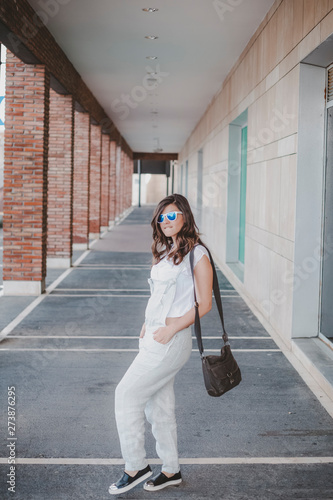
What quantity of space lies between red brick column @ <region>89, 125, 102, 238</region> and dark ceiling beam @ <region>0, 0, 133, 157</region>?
15.6 feet

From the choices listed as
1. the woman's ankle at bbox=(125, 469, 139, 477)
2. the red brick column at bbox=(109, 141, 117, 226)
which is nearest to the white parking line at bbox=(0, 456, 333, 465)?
the woman's ankle at bbox=(125, 469, 139, 477)

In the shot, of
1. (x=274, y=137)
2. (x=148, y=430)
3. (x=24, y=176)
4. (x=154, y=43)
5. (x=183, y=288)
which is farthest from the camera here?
(x=154, y=43)

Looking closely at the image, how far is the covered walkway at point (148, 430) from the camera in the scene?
362 centimetres

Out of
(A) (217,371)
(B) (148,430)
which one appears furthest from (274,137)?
(A) (217,371)

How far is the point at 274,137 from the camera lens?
7.71 metres

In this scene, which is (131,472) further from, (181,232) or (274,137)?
(274,137)

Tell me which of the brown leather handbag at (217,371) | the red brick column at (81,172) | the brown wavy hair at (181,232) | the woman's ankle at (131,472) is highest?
the red brick column at (81,172)

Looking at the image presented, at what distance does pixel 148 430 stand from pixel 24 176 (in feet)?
20.2

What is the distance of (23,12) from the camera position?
7770mm

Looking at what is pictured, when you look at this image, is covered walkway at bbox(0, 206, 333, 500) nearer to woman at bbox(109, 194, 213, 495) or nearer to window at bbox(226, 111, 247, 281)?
woman at bbox(109, 194, 213, 495)

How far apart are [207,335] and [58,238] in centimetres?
621

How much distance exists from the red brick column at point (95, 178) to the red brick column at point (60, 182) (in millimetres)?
5602

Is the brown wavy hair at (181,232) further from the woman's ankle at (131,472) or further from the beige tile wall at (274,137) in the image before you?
the beige tile wall at (274,137)

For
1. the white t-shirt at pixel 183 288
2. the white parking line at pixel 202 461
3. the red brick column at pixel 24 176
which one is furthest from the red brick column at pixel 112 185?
the white t-shirt at pixel 183 288
